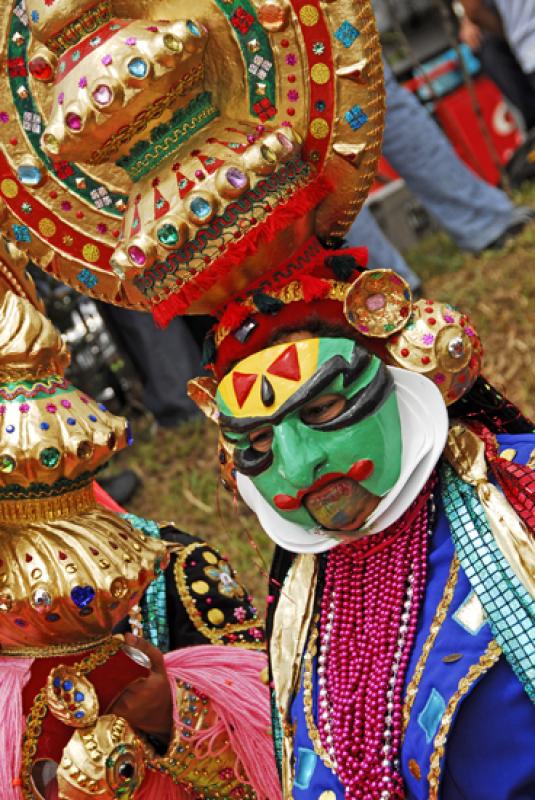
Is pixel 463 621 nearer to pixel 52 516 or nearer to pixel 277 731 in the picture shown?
pixel 277 731

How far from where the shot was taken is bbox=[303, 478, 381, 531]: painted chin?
1.70 metres

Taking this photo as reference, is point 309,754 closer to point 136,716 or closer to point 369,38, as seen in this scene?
point 136,716

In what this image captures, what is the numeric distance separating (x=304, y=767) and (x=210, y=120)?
3.46ft

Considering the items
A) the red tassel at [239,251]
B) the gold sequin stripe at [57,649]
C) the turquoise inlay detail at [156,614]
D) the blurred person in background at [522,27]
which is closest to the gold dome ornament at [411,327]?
A: the red tassel at [239,251]

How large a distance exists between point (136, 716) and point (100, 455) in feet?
1.66

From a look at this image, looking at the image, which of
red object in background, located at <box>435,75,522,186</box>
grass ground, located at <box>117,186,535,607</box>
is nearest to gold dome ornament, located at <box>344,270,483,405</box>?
grass ground, located at <box>117,186,535,607</box>

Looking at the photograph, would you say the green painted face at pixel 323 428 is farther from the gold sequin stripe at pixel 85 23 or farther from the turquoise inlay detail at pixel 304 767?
the gold sequin stripe at pixel 85 23

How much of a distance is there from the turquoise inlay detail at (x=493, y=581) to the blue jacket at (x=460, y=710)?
0.03 metres

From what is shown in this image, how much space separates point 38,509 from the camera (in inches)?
79.7

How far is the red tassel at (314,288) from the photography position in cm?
175

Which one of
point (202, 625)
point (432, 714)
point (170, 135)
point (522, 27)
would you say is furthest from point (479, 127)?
point (432, 714)

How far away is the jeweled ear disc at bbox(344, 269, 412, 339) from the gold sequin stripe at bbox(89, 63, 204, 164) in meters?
0.38

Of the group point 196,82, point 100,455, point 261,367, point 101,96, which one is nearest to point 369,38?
point 196,82

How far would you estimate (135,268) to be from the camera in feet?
5.69
